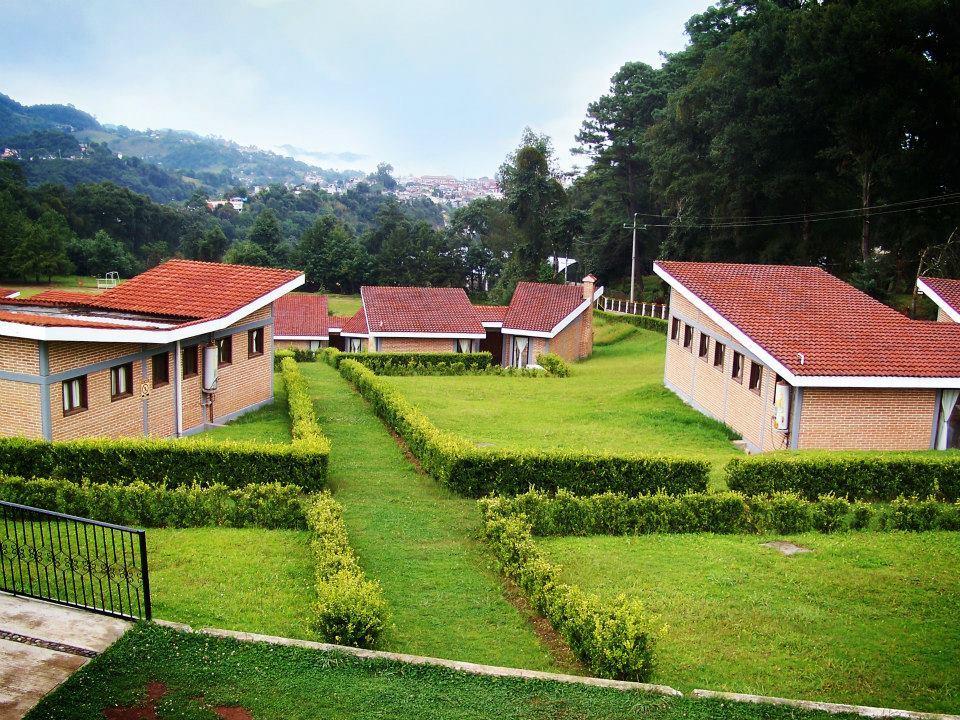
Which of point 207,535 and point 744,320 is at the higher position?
point 744,320

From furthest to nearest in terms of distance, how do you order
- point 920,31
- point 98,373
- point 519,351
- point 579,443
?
1. point 519,351
2. point 920,31
3. point 579,443
4. point 98,373

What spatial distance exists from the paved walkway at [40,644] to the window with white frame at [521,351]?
35.0 metres

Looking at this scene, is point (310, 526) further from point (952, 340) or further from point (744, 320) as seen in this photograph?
point (952, 340)

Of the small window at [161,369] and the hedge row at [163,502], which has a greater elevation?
the small window at [161,369]

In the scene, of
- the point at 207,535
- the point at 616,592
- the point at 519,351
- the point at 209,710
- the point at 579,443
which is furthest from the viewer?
the point at 519,351

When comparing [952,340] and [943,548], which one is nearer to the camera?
[943,548]

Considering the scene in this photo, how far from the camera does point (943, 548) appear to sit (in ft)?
45.3

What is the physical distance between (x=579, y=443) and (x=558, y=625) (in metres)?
10.4

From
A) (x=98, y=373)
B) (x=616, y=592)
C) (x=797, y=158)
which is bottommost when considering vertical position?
(x=616, y=592)

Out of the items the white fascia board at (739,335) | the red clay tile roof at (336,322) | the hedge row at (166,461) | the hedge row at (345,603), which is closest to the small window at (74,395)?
the hedge row at (166,461)

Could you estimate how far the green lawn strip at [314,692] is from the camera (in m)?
7.49

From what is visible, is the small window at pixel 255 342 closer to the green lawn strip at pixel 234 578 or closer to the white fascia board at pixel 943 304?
the green lawn strip at pixel 234 578

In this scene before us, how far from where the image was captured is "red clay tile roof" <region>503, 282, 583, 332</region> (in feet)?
139

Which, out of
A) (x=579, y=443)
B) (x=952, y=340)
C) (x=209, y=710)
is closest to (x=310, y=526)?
(x=209, y=710)
